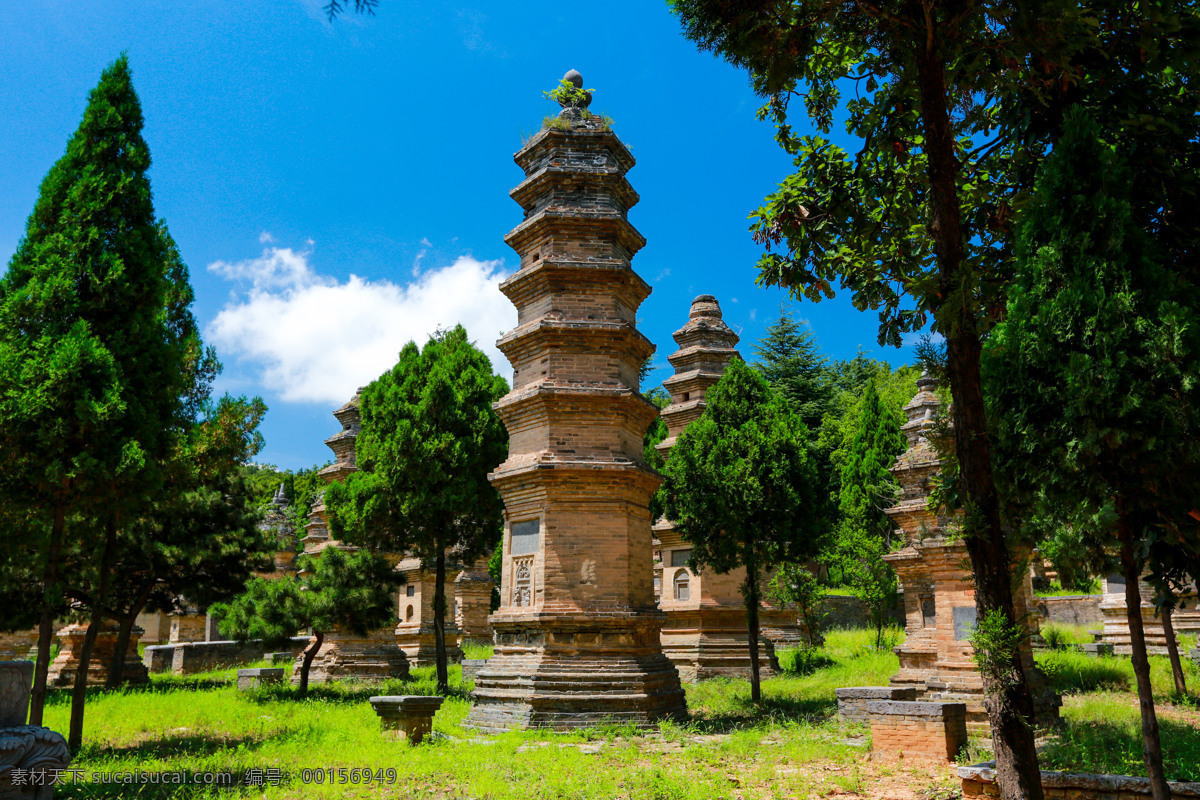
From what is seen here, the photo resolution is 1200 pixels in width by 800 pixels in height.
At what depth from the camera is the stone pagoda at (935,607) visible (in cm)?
1180

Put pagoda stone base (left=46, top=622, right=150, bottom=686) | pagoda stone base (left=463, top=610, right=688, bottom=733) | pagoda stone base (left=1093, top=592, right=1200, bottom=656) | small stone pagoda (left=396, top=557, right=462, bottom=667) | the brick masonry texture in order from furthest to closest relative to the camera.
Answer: small stone pagoda (left=396, top=557, right=462, bottom=667) < pagoda stone base (left=46, top=622, right=150, bottom=686) < the brick masonry texture < pagoda stone base (left=1093, top=592, right=1200, bottom=656) < pagoda stone base (left=463, top=610, right=688, bottom=733)

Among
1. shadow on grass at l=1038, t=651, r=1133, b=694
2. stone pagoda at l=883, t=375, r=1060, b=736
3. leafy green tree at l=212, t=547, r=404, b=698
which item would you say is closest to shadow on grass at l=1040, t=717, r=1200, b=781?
stone pagoda at l=883, t=375, r=1060, b=736

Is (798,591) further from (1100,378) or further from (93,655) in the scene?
(93,655)

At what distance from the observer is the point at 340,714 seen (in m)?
14.4

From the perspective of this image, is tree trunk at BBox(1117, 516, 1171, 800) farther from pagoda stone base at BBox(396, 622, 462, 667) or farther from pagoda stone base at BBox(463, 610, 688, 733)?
pagoda stone base at BBox(396, 622, 462, 667)

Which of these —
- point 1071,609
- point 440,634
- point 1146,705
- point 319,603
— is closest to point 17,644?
point 319,603

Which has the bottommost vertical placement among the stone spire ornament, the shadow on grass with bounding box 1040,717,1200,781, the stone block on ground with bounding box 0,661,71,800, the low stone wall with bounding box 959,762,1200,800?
the shadow on grass with bounding box 1040,717,1200,781

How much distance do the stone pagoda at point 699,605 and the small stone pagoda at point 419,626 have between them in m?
7.34

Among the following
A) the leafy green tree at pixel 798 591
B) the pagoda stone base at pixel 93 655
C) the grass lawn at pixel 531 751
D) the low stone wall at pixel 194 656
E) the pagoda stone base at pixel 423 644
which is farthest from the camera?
the low stone wall at pixel 194 656

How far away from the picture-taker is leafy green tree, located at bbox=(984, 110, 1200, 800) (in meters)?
5.43

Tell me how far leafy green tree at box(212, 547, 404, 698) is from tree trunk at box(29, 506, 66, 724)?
7.79 metres

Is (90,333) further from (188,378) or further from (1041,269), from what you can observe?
(1041,269)

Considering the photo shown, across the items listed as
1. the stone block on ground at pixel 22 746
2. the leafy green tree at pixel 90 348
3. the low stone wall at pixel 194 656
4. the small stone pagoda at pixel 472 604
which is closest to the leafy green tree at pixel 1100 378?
the stone block on ground at pixel 22 746

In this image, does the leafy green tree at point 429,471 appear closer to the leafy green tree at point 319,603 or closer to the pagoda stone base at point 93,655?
the leafy green tree at point 319,603
